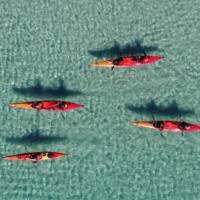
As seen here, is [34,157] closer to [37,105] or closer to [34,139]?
[34,139]


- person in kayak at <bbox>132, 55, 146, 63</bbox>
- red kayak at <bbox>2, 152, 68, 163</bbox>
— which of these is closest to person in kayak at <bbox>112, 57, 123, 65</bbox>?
person in kayak at <bbox>132, 55, 146, 63</bbox>

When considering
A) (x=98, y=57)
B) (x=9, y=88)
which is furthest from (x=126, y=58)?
(x=9, y=88)

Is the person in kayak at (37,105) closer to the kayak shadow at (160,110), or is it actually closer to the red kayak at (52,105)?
the red kayak at (52,105)

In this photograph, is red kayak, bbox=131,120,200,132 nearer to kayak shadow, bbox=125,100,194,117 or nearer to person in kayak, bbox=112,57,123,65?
kayak shadow, bbox=125,100,194,117

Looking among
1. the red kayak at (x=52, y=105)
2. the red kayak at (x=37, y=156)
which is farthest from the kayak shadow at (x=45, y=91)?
the red kayak at (x=37, y=156)

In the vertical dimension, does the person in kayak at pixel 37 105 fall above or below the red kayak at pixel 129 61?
below

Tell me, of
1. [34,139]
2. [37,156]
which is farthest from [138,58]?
[37,156]
